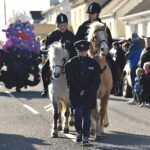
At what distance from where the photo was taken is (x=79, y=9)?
63.3 meters

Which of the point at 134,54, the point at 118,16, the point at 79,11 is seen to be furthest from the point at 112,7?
the point at 134,54

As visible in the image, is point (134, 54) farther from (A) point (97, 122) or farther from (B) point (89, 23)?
(A) point (97, 122)

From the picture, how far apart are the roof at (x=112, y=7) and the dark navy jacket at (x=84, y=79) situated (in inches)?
1527

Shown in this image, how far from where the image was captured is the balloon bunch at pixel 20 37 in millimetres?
19875

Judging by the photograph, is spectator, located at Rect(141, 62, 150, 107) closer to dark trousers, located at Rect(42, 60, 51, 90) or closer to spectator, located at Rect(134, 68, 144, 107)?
spectator, located at Rect(134, 68, 144, 107)

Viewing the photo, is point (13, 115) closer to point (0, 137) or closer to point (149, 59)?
point (0, 137)

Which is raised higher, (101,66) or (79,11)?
(79,11)

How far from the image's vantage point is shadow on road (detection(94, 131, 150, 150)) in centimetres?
938

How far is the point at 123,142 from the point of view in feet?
32.3

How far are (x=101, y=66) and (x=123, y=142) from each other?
1.47 m

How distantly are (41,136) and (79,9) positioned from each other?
175 ft

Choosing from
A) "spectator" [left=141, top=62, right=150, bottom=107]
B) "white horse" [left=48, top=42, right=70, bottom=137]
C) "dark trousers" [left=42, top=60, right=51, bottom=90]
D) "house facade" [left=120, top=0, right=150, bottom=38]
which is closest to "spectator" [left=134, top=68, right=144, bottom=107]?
"spectator" [left=141, top=62, right=150, bottom=107]

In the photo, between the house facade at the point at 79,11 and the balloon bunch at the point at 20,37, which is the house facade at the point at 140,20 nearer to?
the balloon bunch at the point at 20,37

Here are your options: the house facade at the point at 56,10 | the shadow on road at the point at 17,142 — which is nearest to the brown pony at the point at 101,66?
the shadow on road at the point at 17,142
